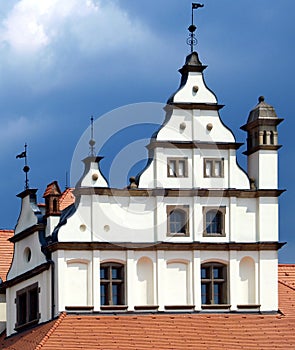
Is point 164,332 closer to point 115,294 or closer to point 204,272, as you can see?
point 115,294

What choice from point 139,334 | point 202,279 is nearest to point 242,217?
point 202,279

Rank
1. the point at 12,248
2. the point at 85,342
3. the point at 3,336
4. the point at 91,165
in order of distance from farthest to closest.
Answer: the point at 12,248
the point at 3,336
the point at 91,165
the point at 85,342

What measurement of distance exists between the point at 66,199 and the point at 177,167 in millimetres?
8456

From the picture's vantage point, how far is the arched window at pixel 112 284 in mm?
59062

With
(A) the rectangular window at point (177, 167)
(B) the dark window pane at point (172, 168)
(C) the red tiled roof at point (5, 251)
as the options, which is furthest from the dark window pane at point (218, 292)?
(C) the red tiled roof at point (5, 251)

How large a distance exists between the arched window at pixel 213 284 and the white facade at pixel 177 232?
0.04m

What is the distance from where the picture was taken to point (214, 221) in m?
60.5

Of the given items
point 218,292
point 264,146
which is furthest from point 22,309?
point 264,146

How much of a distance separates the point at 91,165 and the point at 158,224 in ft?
11.3

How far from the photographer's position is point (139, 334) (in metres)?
56.8

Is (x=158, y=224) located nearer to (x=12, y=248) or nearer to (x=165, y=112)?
(x=165, y=112)

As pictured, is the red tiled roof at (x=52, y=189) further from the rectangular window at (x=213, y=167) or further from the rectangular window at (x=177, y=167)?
the rectangular window at (x=213, y=167)

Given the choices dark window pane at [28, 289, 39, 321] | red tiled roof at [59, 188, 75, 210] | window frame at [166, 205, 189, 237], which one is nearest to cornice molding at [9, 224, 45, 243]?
dark window pane at [28, 289, 39, 321]

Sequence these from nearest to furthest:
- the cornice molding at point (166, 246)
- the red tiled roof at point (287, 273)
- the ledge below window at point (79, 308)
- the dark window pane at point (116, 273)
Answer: the ledge below window at point (79, 308) < the cornice molding at point (166, 246) < the dark window pane at point (116, 273) < the red tiled roof at point (287, 273)
